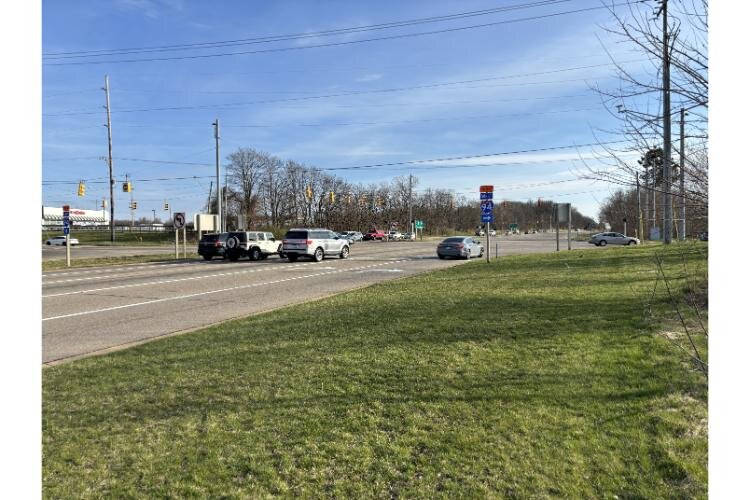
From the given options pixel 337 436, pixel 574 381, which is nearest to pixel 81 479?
pixel 337 436

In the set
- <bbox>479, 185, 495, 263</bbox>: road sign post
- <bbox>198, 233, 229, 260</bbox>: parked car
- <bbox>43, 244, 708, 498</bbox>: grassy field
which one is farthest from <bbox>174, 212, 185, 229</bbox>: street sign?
<bbox>43, 244, 708, 498</bbox>: grassy field

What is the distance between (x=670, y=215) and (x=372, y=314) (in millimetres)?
5604

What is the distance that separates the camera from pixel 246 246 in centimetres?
3039

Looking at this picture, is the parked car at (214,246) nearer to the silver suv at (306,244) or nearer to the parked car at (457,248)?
the silver suv at (306,244)

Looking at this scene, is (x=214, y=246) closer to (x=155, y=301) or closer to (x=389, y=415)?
(x=155, y=301)

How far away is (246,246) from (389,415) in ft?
90.4

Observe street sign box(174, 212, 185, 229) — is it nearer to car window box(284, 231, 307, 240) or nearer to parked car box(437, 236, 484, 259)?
car window box(284, 231, 307, 240)

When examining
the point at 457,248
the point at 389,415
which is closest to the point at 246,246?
the point at 457,248

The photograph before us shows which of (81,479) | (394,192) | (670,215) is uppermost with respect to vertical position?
(394,192)

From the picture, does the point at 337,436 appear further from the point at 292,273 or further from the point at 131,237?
the point at 131,237

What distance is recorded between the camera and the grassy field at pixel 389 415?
10.1 ft

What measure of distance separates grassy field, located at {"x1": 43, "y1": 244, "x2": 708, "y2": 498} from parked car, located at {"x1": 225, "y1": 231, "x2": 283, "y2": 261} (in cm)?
2330

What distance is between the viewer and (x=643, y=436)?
356cm

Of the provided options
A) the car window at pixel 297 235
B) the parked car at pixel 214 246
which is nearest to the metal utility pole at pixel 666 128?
the car window at pixel 297 235
